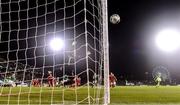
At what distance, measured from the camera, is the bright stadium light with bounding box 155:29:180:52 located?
44500 mm

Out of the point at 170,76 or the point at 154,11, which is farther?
the point at 170,76

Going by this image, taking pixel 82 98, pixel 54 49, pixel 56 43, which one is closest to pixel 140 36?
pixel 54 49

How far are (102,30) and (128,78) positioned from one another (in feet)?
126

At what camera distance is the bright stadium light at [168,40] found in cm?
4450

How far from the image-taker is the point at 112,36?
1703 inches

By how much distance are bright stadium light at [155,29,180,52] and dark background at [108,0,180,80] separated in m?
0.57

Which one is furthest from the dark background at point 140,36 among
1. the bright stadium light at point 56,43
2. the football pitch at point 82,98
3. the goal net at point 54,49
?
the football pitch at point 82,98

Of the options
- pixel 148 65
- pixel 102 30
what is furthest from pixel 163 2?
pixel 102 30

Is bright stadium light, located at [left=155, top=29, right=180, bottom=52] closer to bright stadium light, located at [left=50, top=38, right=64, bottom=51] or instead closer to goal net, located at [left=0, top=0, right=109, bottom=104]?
goal net, located at [left=0, top=0, right=109, bottom=104]

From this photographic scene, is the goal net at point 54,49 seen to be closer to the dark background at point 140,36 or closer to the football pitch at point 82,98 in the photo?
the football pitch at point 82,98

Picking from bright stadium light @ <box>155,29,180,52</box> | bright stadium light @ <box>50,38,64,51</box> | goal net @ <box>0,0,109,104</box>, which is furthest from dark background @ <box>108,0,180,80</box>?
bright stadium light @ <box>50,38,64,51</box>

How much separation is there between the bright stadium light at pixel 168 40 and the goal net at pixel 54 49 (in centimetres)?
1519

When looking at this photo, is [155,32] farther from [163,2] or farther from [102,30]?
[102,30]

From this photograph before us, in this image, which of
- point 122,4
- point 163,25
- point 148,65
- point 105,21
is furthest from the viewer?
point 148,65
